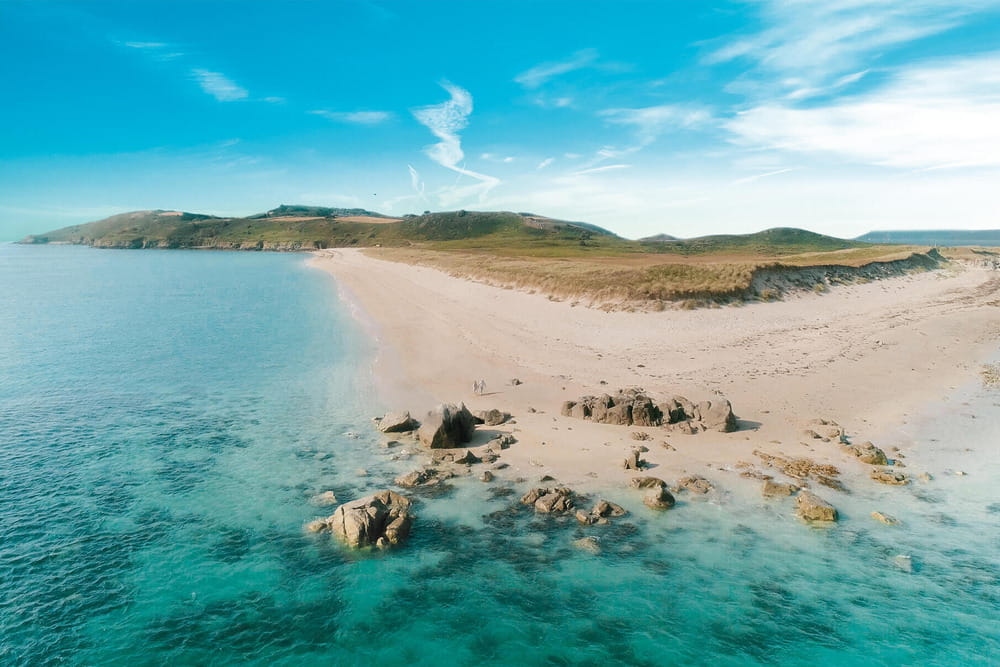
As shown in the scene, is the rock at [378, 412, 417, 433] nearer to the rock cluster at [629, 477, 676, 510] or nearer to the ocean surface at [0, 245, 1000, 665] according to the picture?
the ocean surface at [0, 245, 1000, 665]

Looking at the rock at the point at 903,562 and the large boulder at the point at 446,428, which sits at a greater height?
the large boulder at the point at 446,428

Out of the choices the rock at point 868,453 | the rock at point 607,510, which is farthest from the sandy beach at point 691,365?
the rock at point 607,510

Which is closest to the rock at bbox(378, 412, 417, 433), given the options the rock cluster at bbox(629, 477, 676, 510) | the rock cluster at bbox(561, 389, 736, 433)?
the rock cluster at bbox(561, 389, 736, 433)

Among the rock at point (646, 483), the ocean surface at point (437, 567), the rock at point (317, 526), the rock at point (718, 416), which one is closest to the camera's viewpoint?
the ocean surface at point (437, 567)

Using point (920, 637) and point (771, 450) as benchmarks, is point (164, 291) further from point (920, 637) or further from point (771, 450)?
point (920, 637)

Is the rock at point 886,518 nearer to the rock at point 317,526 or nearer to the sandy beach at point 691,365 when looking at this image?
the sandy beach at point 691,365

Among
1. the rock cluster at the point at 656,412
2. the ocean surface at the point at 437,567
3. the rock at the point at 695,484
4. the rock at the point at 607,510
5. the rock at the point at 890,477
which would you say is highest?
the rock cluster at the point at 656,412

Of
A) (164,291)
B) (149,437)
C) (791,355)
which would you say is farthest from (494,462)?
(164,291)
